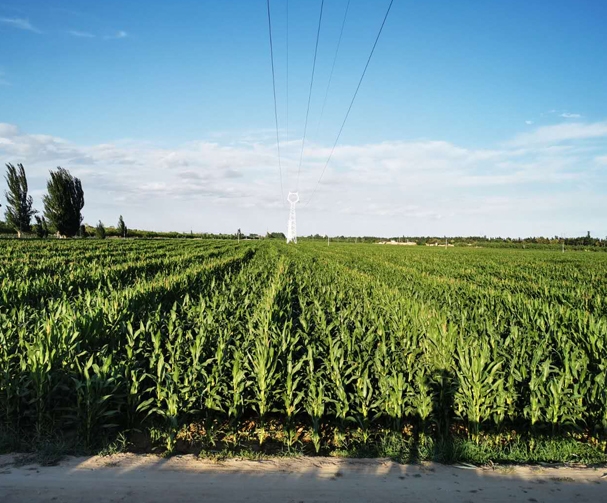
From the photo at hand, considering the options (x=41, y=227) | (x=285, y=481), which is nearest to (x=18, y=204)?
(x=41, y=227)

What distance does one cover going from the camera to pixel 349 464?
4.00m

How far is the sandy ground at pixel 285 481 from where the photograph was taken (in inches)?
135

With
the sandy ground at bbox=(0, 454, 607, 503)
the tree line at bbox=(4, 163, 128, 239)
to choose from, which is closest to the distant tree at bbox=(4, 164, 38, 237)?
the tree line at bbox=(4, 163, 128, 239)

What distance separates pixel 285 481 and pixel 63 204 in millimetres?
81426

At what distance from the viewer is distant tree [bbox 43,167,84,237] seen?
72.1 m

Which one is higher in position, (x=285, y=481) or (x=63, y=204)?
(x=63, y=204)

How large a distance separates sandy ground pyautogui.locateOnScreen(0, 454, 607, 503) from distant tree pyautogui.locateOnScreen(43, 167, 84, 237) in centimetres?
7950

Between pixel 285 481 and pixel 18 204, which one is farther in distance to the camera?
pixel 18 204

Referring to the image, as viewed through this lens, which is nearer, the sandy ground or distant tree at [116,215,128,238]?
the sandy ground

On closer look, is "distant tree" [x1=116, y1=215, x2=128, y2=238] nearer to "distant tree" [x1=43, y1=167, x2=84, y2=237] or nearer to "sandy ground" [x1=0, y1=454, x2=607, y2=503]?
"distant tree" [x1=43, y1=167, x2=84, y2=237]

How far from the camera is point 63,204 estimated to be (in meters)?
72.7

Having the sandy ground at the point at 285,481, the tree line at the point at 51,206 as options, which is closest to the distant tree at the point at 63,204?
the tree line at the point at 51,206

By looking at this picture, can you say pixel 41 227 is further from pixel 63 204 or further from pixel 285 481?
pixel 285 481

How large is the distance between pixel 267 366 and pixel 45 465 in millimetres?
2295
